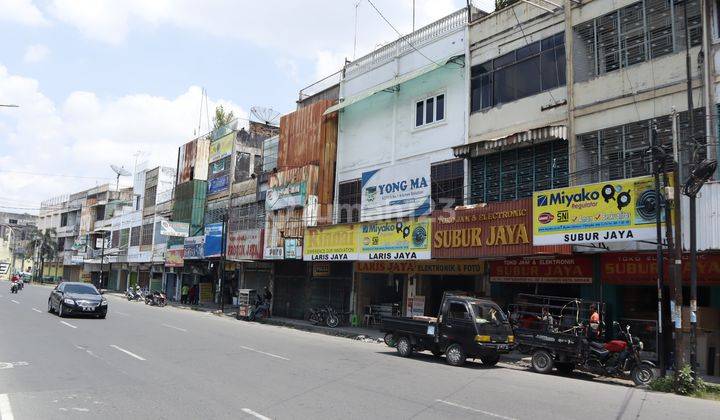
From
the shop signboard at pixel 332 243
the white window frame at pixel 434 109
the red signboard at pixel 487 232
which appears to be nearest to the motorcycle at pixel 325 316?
the shop signboard at pixel 332 243

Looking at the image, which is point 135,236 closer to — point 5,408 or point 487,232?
point 487,232

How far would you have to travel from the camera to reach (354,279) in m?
27.6

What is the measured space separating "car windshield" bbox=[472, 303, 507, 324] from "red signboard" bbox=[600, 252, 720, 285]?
4.04 m

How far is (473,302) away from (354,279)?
1279cm

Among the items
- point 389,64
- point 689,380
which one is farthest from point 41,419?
point 389,64

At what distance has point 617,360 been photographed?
13.6 metres

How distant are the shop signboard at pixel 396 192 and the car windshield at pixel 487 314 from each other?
6646 millimetres

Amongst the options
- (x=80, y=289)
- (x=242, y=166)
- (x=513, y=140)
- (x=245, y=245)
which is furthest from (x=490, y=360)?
(x=242, y=166)

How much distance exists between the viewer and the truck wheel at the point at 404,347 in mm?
16375

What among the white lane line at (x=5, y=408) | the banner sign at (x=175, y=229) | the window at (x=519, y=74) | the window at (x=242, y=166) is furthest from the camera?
the banner sign at (x=175, y=229)

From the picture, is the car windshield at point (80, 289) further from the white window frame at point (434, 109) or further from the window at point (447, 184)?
the white window frame at point (434, 109)

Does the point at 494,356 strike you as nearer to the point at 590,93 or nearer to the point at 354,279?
the point at 590,93

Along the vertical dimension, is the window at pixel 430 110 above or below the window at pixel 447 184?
above

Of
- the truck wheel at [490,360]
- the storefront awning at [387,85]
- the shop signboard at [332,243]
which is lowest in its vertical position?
the truck wheel at [490,360]
